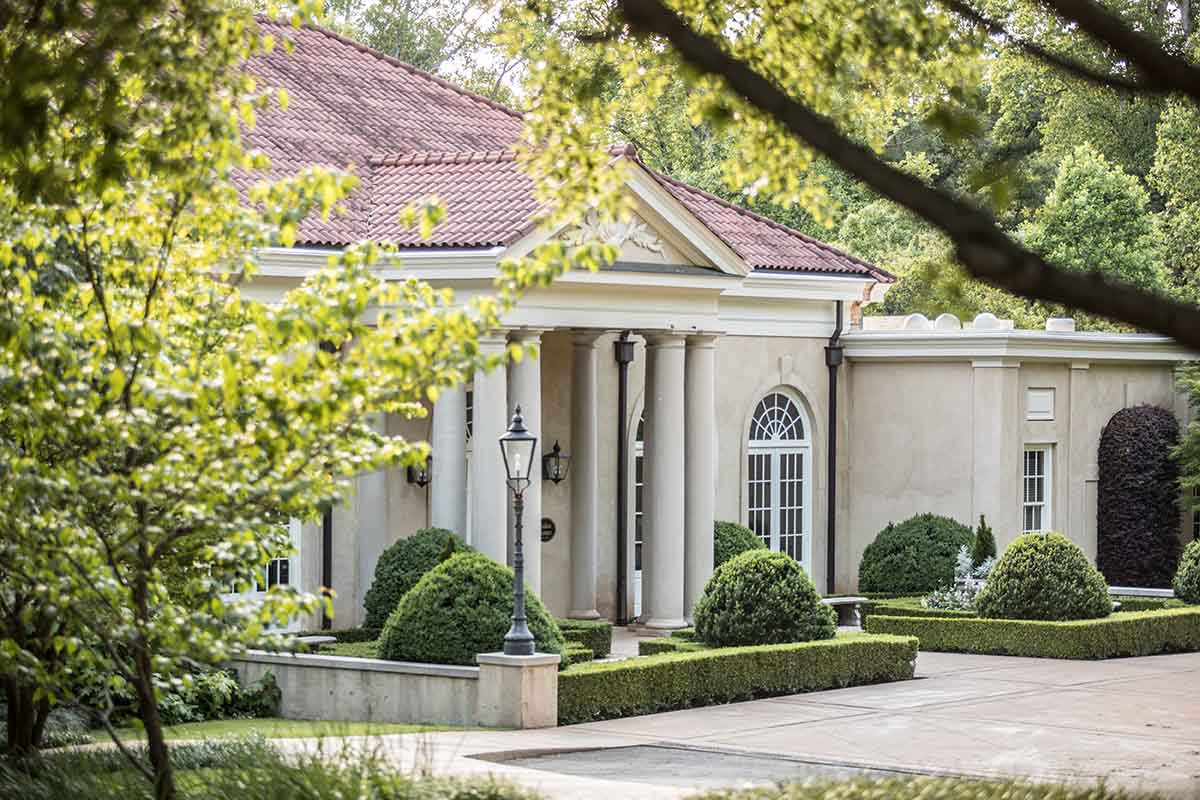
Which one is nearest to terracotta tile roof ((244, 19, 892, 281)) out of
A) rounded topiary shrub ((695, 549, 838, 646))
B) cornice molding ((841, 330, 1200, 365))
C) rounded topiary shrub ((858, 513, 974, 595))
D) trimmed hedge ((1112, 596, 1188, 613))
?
cornice molding ((841, 330, 1200, 365))

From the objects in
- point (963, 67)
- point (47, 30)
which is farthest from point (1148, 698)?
point (47, 30)

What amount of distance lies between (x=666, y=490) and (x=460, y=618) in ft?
21.1

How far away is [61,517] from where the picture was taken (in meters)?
10.5

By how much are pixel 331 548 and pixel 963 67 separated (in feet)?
41.1

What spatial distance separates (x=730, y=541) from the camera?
26.4 metres

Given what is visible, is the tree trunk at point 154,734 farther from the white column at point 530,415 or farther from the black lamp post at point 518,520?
the white column at point 530,415

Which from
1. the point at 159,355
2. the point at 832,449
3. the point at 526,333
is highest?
the point at 526,333

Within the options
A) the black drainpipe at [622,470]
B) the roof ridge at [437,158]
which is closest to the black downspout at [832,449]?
the black drainpipe at [622,470]

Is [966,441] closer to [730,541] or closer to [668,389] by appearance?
[730,541]

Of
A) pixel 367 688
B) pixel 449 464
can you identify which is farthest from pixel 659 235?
pixel 367 688

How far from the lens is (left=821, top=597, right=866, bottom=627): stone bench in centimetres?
2725

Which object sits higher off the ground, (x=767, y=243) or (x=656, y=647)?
(x=767, y=243)

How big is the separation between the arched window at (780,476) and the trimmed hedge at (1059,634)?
12.9 ft

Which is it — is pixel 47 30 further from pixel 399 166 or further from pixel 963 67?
pixel 399 166
